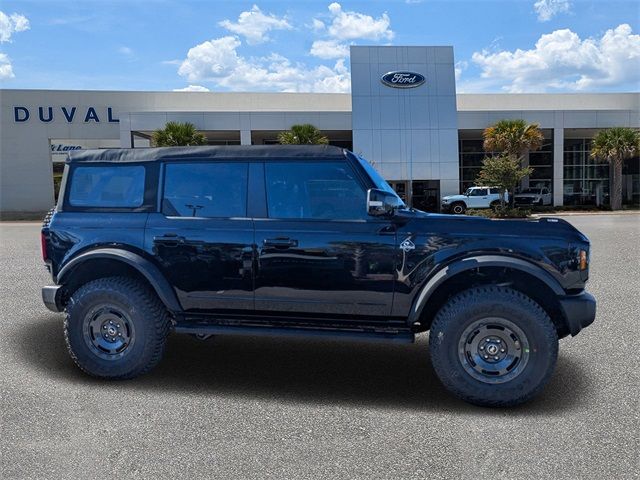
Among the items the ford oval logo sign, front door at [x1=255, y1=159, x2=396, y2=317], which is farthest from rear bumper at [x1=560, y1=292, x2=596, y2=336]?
the ford oval logo sign

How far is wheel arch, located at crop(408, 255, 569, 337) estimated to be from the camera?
3646mm

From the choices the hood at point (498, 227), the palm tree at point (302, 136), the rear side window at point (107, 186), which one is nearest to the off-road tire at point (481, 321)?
the hood at point (498, 227)

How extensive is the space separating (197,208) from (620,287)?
699 cm

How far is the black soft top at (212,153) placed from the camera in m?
4.11

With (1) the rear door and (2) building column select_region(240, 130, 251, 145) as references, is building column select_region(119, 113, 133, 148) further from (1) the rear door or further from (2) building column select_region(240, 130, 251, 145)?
(1) the rear door

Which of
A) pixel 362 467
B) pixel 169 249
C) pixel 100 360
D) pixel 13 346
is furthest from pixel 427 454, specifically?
pixel 13 346

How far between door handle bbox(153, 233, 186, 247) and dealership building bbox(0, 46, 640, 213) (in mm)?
27619

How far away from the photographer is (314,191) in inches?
161

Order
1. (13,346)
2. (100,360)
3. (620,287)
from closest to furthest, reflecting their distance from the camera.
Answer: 1. (100,360)
2. (13,346)
3. (620,287)

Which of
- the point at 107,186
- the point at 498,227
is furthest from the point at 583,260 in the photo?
the point at 107,186

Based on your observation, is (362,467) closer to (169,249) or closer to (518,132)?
(169,249)

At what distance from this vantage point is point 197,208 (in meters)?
4.23

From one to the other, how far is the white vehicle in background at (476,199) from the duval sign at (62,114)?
25.2m

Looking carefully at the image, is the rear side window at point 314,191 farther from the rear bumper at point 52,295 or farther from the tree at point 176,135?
the tree at point 176,135
